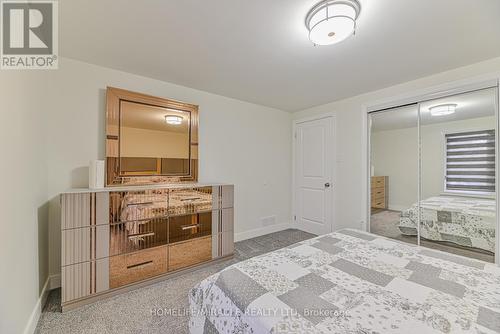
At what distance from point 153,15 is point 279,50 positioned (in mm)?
1124

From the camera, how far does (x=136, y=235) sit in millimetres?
2148

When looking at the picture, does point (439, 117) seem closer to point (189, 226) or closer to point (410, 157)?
point (410, 157)

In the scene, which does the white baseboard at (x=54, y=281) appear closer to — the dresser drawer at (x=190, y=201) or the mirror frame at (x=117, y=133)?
the mirror frame at (x=117, y=133)

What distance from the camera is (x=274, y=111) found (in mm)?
4059

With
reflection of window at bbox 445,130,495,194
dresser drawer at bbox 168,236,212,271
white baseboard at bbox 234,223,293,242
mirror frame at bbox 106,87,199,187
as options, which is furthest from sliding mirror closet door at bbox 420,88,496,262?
mirror frame at bbox 106,87,199,187

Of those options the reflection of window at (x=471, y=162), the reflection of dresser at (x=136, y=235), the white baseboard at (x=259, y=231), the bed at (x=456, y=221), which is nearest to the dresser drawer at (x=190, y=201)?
the reflection of dresser at (x=136, y=235)

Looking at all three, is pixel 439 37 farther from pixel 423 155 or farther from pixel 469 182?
pixel 469 182

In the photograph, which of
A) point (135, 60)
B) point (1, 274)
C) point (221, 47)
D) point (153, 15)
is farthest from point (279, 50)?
point (1, 274)

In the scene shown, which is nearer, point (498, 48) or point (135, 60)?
point (498, 48)

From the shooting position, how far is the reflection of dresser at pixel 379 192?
302 cm

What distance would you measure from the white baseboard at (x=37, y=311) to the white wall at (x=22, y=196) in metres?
0.04

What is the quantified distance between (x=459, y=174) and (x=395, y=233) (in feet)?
3.47

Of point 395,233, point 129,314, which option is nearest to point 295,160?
point 395,233

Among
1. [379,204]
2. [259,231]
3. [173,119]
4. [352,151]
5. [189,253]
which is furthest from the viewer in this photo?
[259,231]
